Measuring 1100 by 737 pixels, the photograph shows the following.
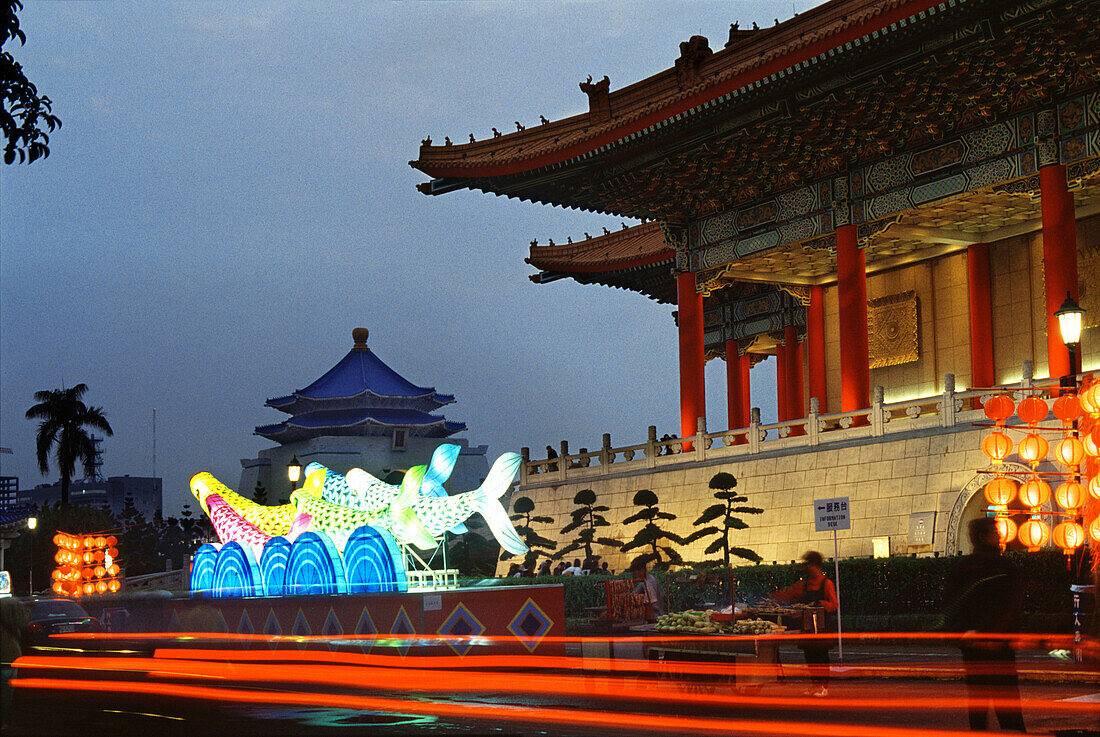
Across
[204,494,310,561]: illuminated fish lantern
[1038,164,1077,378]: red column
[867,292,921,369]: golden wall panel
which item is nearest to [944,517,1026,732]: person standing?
[204,494,310,561]: illuminated fish lantern

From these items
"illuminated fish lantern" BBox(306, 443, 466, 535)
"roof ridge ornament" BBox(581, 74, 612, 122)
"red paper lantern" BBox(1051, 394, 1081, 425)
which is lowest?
"illuminated fish lantern" BBox(306, 443, 466, 535)

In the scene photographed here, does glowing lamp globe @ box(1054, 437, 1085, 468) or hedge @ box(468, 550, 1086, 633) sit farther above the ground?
glowing lamp globe @ box(1054, 437, 1085, 468)

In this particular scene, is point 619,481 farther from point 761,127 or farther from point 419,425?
point 419,425

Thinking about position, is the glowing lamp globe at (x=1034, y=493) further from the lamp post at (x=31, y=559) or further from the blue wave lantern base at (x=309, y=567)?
the lamp post at (x=31, y=559)

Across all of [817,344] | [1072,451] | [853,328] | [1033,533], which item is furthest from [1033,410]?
[817,344]

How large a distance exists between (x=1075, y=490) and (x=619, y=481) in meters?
14.9

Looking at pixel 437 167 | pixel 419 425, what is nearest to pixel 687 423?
pixel 437 167

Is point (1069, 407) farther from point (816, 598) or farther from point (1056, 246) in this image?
point (1056, 246)

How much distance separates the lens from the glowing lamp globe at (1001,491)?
635 inches

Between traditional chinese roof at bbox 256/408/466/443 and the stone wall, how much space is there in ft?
105

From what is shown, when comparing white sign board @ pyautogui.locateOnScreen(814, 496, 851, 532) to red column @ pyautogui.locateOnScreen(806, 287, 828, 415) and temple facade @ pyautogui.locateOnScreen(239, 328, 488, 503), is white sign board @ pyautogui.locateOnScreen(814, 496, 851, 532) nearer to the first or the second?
red column @ pyautogui.locateOnScreen(806, 287, 828, 415)

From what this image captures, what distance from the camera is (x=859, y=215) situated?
83.5ft

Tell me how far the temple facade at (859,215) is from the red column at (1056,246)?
0.04 metres

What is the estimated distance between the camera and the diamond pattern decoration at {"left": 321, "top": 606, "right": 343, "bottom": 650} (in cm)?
1547
